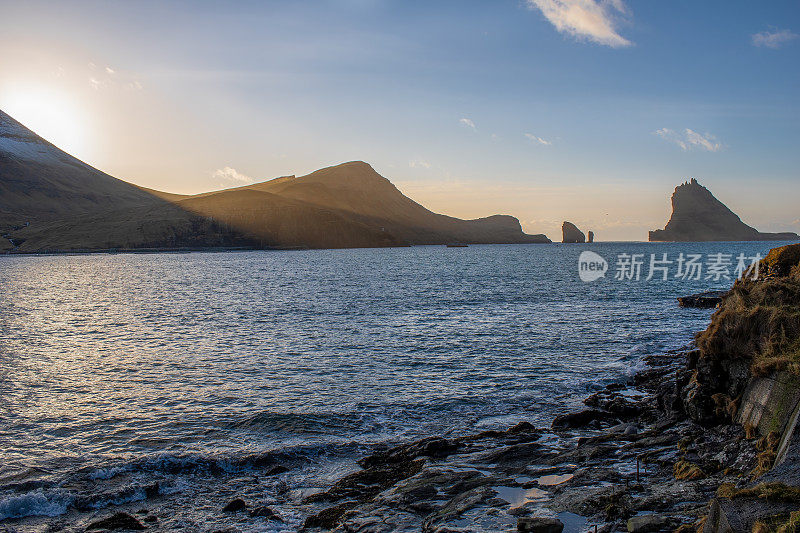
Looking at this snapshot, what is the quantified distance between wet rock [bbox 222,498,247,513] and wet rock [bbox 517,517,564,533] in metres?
7.09

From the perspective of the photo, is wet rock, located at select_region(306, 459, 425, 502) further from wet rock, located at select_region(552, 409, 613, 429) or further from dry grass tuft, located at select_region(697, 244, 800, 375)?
dry grass tuft, located at select_region(697, 244, 800, 375)

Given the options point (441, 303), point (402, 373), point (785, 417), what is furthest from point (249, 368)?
point (441, 303)

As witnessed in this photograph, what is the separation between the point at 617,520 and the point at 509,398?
11.8 meters

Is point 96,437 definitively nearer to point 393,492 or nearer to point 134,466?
point 134,466

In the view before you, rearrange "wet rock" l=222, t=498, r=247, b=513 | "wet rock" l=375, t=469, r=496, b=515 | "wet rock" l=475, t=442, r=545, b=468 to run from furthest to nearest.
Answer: "wet rock" l=475, t=442, r=545, b=468 < "wet rock" l=222, t=498, r=247, b=513 < "wet rock" l=375, t=469, r=496, b=515

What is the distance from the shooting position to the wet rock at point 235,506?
1358 cm

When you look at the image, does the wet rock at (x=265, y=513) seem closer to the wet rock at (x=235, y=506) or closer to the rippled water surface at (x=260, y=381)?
the wet rock at (x=235, y=506)

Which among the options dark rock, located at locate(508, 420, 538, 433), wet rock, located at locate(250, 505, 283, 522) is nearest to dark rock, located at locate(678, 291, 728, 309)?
dark rock, located at locate(508, 420, 538, 433)

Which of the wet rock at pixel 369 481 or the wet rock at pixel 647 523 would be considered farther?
the wet rock at pixel 369 481

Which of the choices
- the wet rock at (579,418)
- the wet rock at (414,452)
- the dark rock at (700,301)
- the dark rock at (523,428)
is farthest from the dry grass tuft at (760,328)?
the dark rock at (700,301)

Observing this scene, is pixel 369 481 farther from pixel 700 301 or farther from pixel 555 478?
pixel 700 301

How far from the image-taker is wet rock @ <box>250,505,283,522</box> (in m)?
13.0

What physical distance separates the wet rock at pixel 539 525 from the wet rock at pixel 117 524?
8.97 m

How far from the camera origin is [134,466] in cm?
1623
